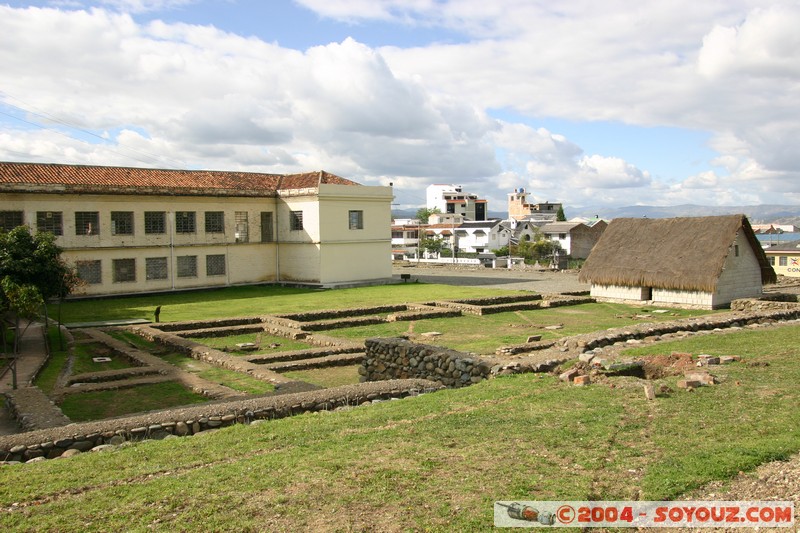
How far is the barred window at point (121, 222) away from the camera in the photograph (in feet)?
122

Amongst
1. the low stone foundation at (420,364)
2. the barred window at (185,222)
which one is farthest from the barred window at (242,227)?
the low stone foundation at (420,364)

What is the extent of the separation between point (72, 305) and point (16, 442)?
86.7 ft

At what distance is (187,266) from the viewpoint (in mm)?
39844

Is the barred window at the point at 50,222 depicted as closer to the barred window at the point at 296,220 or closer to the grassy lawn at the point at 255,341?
the barred window at the point at 296,220

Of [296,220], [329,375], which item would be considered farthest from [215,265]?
[329,375]

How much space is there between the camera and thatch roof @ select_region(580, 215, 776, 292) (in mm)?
29328

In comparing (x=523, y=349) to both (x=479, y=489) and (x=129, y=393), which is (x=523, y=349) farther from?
(x=479, y=489)

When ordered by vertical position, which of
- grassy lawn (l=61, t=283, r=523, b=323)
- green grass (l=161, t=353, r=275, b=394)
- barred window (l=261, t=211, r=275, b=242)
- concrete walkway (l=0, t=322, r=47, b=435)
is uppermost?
barred window (l=261, t=211, r=275, b=242)

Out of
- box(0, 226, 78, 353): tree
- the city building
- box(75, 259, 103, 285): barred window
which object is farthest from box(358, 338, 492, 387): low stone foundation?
the city building

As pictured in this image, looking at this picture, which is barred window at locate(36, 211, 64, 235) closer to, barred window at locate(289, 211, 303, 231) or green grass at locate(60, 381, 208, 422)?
barred window at locate(289, 211, 303, 231)

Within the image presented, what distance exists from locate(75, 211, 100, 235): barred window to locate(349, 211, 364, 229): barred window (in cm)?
1515

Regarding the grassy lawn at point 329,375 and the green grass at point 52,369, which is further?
the grassy lawn at point 329,375

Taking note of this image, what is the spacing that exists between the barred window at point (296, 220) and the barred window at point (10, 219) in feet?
51.2

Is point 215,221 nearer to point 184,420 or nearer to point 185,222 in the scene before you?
point 185,222
